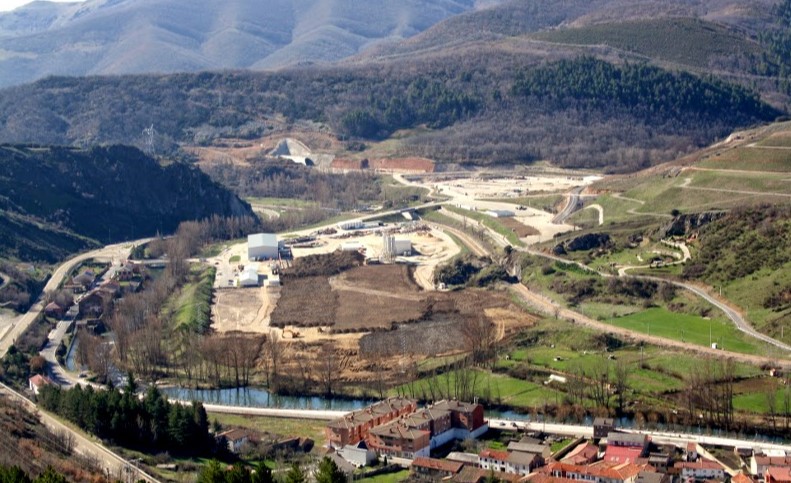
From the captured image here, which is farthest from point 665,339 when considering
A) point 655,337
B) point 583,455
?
point 583,455

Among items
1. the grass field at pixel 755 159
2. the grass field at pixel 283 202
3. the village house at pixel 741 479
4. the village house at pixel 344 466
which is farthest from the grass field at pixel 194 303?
the grass field at pixel 755 159

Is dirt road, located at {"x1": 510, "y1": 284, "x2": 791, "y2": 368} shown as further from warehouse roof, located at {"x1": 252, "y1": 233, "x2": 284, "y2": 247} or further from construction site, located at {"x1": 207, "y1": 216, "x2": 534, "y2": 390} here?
warehouse roof, located at {"x1": 252, "y1": 233, "x2": 284, "y2": 247}

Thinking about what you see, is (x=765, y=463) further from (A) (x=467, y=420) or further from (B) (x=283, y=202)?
(B) (x=283, y=202)

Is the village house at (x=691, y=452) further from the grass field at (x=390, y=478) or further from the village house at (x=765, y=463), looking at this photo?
the grass field at (x=390, y=478)

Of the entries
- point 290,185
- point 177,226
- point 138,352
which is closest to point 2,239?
point 177,226

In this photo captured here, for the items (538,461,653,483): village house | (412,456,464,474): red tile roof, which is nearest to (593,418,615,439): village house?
(538,461,653,483): village house
